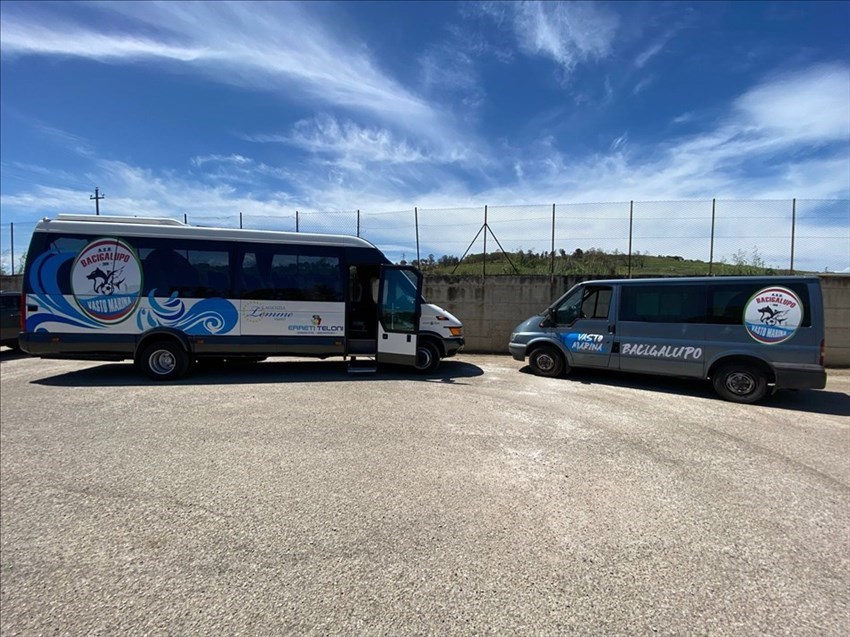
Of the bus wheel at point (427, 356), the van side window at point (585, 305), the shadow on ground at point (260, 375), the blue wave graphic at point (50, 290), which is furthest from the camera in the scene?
the bus wheel at point (427, 356)

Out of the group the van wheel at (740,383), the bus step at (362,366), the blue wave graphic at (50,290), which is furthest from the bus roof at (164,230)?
the van wheel at (740,383)

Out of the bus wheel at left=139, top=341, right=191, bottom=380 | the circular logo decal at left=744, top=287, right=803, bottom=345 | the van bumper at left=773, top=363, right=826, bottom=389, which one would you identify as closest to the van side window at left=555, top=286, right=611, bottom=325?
the circular logo decal at left=744, top=287, right=803, bottom=345

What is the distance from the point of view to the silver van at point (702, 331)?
6730mm

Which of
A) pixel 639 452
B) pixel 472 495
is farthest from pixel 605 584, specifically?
pixel 639 452

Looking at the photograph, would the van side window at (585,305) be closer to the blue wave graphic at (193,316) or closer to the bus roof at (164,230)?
the bus roof at (164,230)

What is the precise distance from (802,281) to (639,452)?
4709 mm

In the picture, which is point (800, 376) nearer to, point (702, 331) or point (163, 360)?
point (702, 331)

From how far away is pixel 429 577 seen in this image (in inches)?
101

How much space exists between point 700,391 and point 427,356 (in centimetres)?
523

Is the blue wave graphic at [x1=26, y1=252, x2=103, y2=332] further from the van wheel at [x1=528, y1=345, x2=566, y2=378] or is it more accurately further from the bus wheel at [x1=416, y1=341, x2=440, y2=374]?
Result: the van wheel at [x1=528, y1=345, x2=566, y2=378]

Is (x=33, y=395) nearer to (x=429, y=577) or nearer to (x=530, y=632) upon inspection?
(x=429, y=577)

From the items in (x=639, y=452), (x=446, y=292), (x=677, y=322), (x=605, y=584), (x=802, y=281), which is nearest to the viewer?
(x=605, y=584)

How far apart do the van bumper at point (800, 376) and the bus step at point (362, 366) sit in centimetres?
716

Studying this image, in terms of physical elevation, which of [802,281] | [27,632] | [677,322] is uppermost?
[802,281]
